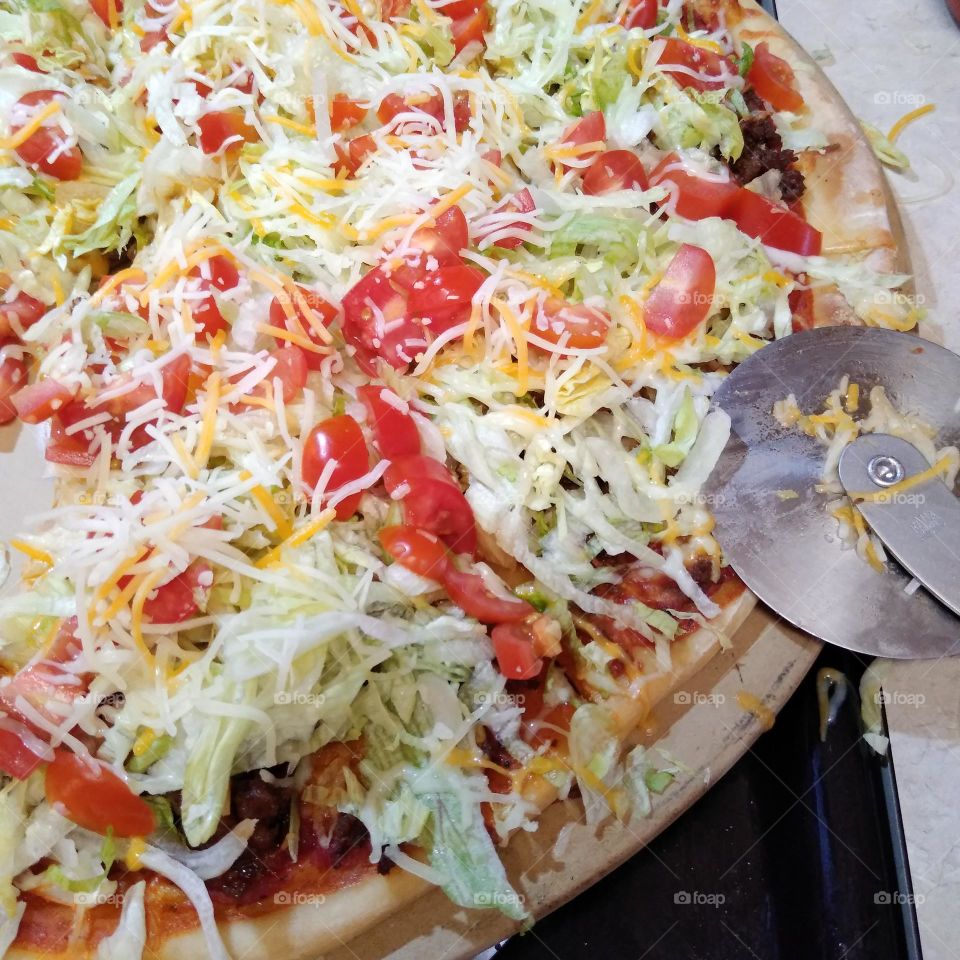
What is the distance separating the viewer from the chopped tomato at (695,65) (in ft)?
10.1

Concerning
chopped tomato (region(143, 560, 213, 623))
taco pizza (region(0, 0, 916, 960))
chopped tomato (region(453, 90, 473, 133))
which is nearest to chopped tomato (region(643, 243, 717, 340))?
taco pizza (region(0, 0, 916, 960))

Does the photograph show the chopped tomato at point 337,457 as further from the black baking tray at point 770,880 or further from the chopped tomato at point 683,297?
the black baking tray at point 770,880

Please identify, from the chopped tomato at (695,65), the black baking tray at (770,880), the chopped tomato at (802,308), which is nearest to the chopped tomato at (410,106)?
the chopped tomato at (695,65)

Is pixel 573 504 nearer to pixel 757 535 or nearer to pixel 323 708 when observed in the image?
pixel 757 535

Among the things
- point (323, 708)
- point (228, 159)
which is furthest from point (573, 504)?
point (228, 159)

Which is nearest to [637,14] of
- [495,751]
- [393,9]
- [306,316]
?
[393,9]

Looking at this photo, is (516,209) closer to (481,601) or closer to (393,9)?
(393,9)

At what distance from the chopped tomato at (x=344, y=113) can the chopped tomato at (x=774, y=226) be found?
1352 millimetres

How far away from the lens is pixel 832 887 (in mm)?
2396

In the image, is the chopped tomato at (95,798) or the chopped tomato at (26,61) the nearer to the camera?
the chopped tomato at (95,798)

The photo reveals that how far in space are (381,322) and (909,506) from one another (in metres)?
1.58

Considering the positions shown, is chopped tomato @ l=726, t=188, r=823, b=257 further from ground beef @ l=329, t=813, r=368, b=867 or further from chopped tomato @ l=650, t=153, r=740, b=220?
ground beef @ l=329, t=813, r=368, b=867

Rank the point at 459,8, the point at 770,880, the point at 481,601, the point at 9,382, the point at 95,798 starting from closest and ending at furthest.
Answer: the point at 95,798, the point at 481,601, the point at 770,880, the point at 9,382, the point at 459,8

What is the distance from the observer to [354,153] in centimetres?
283
